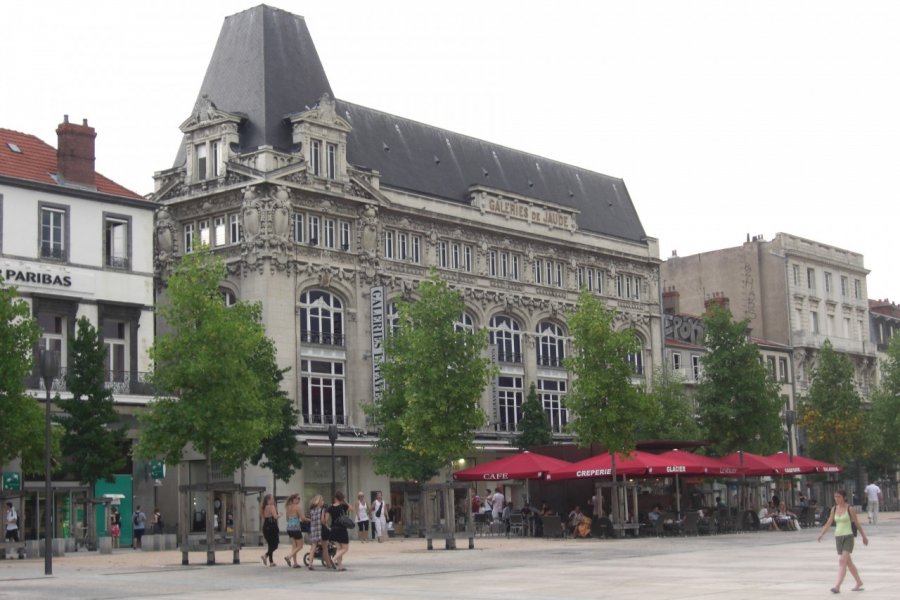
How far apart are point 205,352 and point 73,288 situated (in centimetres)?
1405

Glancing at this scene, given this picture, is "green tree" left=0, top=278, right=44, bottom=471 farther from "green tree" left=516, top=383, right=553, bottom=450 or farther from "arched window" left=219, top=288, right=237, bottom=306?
"green tree" left=516, top=383, right=553, bottom=450

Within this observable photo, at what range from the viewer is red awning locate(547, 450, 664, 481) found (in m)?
42.7

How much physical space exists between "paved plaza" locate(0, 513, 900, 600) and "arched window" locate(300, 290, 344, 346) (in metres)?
21.9

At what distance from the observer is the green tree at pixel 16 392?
3382cm

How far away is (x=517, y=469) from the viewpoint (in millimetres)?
44969

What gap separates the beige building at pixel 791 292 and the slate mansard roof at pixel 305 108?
20.2 meters

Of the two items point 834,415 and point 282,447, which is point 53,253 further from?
point 834,415

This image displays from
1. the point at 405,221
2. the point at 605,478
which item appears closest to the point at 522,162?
the point at 405,221

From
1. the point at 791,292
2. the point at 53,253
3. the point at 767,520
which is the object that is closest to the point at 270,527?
the point at 53,253

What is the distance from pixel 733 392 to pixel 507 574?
3173cm

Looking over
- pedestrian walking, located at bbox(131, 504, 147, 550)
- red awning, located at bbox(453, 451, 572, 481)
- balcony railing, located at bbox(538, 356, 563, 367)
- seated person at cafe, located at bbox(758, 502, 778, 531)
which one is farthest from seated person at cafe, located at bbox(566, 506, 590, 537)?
balcony railing, located at bbox(538, 356, 563, 367)

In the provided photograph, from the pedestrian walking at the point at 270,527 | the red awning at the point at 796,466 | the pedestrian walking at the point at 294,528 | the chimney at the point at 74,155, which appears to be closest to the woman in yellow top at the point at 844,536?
the pedestrian walking at the point at 294,528

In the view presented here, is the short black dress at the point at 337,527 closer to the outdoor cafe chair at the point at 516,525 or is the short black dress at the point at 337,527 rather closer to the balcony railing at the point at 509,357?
the outdoor cafe chair at the point at 516,525

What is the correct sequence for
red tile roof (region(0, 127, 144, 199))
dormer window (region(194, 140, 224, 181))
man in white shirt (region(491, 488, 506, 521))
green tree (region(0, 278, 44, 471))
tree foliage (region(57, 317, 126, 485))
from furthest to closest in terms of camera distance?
1. dormer window (region(194, 140, 224, 181))
2. man in white shirt (region(491, 488, 506, 521))
3. red tile roof (region(0, 127, 144, 199))
4. tree foliage (region(57, 317, 126, 485))
5. green tree (region(0, 278, 44, 471))
